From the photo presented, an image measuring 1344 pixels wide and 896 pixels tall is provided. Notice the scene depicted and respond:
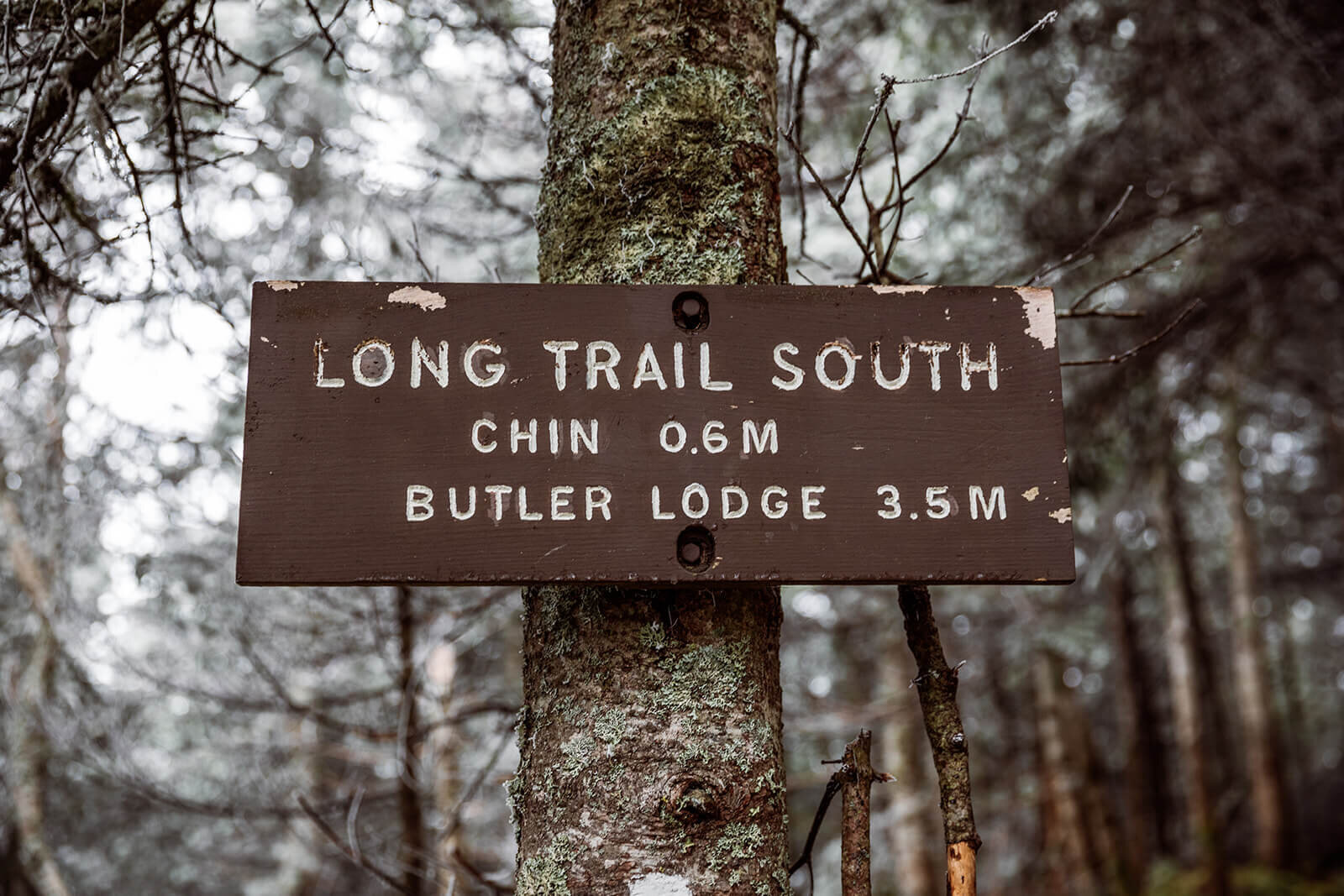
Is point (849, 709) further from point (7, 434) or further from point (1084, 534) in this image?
point (7, 434)

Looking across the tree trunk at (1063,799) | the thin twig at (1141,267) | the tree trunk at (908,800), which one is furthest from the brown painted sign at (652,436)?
the tree trunk at (1063,799)

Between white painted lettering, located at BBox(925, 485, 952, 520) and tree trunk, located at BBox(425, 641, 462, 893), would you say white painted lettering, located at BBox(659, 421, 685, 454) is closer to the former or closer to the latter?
white painted lettering, located at BBox(925, 485, 952, 520)

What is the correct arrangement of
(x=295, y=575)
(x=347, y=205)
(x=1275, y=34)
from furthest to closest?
1. (x=347, y=205)
2. (x=1275, y=34)
3. (x=295, y=575)

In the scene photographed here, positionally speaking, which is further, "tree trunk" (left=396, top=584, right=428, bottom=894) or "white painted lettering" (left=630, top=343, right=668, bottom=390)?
"tree trunk" (left=396, top=584, right=428, bottom=894)

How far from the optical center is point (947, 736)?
57.1 inches

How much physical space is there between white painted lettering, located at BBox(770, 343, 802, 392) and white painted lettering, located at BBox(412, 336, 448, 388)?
17.8 inches

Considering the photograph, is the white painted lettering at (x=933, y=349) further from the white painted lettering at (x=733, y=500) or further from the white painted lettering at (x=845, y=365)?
the white painted lettering at (x=733, y=500)

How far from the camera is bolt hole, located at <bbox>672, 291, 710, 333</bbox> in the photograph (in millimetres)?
1336

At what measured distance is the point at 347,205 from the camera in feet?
15.2

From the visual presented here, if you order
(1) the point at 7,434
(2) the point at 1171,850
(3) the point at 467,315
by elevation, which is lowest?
(2) the point at 1171,850

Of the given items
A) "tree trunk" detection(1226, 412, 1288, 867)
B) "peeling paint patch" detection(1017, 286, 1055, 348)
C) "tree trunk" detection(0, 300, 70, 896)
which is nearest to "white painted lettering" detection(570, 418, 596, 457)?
"peeling paint patch" detection(1017, 286, 1055, 348)

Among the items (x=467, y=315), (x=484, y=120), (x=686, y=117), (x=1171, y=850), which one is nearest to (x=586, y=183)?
(x=686, y=117)

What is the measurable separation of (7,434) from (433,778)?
10.8ft

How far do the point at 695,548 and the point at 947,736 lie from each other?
1.72ft
